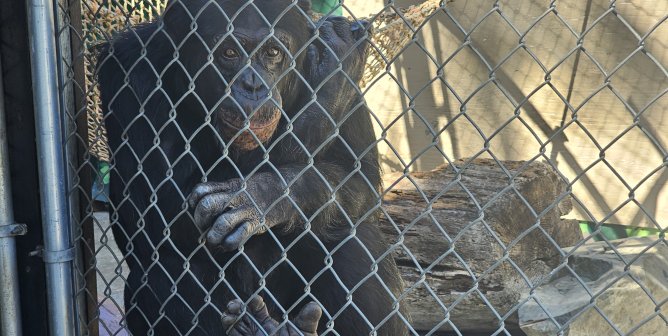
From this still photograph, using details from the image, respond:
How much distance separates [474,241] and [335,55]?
52.4 inches

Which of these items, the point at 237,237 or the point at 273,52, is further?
the point at 273,52

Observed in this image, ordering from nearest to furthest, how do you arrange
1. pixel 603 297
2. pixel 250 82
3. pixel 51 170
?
pixel 51 170
pixel 250 82
pixel 603 297

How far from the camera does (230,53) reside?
222cm

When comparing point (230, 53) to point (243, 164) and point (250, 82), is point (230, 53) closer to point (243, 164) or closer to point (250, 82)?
point (250, 82)

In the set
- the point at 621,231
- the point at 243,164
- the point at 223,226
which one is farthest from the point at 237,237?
the point at 621,231

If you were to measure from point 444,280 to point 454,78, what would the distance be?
1.16 meters

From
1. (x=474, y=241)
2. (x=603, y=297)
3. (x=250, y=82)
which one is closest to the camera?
(x=250, y=82)

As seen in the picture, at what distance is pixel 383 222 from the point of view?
10.2 feet

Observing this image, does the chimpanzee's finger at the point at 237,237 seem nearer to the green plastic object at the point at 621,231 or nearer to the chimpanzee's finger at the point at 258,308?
the chimpanzee's finger at the point at 258,308

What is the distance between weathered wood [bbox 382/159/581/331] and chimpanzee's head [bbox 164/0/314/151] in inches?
29.6

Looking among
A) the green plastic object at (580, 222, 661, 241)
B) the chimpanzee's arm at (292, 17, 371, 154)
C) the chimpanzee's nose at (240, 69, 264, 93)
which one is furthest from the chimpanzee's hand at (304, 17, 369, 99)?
the green plastic object at (580, 222, 661, 241)

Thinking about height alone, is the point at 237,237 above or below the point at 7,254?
below

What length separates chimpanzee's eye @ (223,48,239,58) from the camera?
221 centimetres

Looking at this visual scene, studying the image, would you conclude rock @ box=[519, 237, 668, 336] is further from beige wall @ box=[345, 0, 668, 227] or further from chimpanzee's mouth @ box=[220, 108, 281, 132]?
chimpanzee's mouth @ box=[220, 108, 281, 132]
